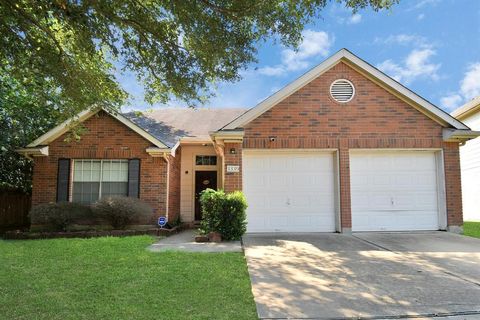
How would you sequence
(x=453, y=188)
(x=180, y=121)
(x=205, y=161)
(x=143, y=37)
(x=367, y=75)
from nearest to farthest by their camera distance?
1. (x=143, y=37)
2. (x=453, y=188)
3. (x=367, y=75)
4. (x=205, y=161)
5. (x=180, y=121)

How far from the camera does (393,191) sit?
36.6ft

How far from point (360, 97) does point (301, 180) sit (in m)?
3.23

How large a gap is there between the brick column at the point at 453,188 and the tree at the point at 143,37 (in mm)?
5762

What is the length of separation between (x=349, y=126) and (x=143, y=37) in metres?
6.57

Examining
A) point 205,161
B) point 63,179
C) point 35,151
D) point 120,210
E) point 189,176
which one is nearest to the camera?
point 120,210

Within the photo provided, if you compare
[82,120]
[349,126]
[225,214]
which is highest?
[82,120]

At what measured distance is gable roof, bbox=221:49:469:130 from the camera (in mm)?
10984

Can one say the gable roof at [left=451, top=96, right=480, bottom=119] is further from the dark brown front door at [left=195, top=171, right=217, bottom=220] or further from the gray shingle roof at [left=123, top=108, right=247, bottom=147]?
the dark brown front door at [left=195, top=171, right=217, bottom=220]

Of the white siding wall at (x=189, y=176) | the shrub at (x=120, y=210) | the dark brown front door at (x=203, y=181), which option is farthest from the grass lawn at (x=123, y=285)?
the dark brown front door at (x=203, y=181)

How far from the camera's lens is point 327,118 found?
36.9ft

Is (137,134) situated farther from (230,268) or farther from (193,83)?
(230,268)

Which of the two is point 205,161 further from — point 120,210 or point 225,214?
point 225,214

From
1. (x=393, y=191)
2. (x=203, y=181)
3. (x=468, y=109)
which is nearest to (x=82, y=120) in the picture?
(x=203, y=181)

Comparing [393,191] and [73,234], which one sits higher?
[393,191]
